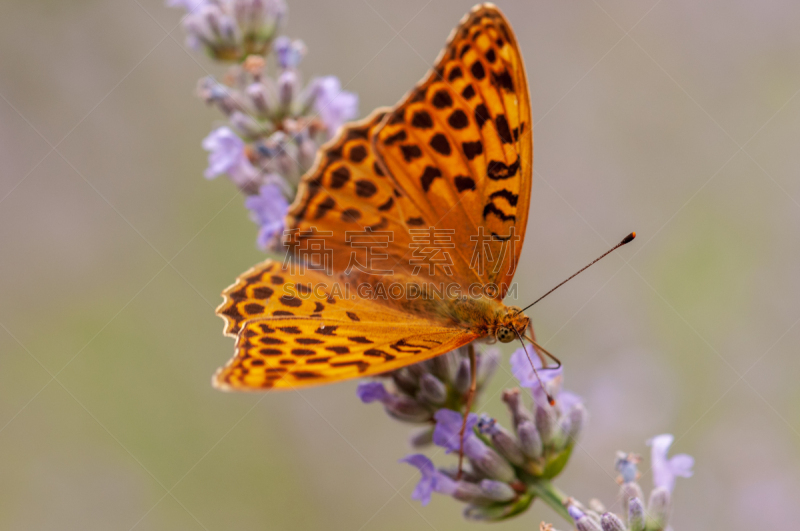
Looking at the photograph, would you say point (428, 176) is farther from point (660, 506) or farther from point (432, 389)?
point (660, 506)

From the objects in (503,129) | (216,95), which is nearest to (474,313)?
(503,129)

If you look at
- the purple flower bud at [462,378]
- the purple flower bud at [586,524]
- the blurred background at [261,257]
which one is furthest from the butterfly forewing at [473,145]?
the blurred background at [261,257]

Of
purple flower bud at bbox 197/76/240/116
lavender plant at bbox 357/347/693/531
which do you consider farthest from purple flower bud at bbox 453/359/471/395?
purple flower bud at bbox 197/76/240/116

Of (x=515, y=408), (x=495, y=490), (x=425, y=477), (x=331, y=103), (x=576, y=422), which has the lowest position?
(x=425, y=477)

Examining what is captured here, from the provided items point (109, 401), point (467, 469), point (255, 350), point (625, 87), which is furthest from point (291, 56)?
point (625, 87)

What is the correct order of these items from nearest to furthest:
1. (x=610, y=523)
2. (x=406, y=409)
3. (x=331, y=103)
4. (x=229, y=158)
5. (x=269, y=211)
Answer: (x=610, y=523), (x=406, y=409), (x=269, y=211), (x=229, y=158), (x=331, y=103)
